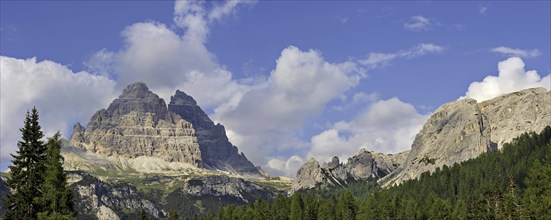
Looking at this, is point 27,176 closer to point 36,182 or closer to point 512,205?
point 36,182

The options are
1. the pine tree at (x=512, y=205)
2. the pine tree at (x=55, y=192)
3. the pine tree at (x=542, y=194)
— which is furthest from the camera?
the pine tree at (x=512, y=205)

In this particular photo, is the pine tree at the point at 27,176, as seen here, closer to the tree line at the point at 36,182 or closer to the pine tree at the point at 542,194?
the tree line at the point at 36,182

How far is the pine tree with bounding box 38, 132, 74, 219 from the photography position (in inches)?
2542

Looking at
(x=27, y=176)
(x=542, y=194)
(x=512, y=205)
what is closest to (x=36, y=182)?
(x=27, y=176)

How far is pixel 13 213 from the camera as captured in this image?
214 feet

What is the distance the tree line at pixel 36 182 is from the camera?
6506cm

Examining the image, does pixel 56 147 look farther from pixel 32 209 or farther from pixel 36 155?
pixel 32 209

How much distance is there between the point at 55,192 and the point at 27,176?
4.16 m

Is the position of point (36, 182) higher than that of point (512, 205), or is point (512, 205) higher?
point (512, 205)

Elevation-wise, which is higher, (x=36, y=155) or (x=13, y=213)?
(x=36, y=155)

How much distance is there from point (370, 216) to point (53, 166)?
481 feet

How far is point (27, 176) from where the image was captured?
66250 mm

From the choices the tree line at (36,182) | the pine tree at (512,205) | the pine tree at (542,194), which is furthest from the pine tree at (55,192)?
the pine tree at (512,205)

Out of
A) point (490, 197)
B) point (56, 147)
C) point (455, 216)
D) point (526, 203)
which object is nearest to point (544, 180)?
point (526, 203)
